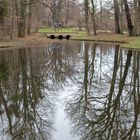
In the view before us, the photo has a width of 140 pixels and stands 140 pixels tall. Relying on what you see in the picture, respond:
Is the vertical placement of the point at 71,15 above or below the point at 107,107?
above

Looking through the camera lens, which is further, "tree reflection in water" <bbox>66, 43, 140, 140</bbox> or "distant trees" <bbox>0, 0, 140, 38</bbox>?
"distant trees" <bbox>0, 0, 140, 38</bbox>

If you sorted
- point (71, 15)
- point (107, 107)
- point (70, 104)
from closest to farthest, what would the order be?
1. point (107, 107)
2. point (70, 104)
3. point (71, 15)

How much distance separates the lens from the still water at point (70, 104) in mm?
6879

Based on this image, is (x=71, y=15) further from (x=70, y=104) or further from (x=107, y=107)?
(x=107, y=107)

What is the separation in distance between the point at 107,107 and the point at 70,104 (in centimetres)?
116

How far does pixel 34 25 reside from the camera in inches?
2211

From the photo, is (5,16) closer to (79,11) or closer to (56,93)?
(56,93)

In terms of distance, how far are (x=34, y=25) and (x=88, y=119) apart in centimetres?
4971

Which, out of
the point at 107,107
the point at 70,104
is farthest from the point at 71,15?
the point at 107,107

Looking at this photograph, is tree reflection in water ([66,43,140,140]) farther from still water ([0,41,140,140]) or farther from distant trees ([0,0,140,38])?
distant trees ([0,0,140,38])

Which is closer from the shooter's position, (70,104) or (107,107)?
(107,107)

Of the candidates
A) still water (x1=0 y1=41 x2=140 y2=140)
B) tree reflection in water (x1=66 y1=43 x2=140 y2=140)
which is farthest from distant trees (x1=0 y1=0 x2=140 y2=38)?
tree reflection in water (x1=66 y1=43 x2=140 y2=140)

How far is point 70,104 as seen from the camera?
9289mm

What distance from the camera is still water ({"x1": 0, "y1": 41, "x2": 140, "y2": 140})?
6879mm
